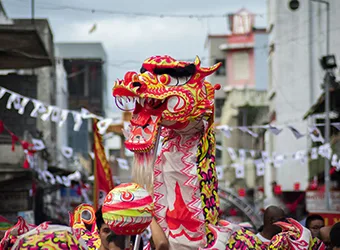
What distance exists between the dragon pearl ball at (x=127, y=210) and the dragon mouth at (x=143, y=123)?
622 millimetres

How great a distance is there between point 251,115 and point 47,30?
2549 centimetres

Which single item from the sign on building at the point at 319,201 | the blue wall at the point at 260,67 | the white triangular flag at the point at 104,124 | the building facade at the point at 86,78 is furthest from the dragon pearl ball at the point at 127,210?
the blue wall at the point at 260,67

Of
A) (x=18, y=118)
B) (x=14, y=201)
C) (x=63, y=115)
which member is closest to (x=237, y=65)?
(x=18, y=118)

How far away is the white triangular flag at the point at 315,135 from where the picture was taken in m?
16.3

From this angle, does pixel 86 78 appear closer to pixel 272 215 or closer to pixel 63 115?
pixel 63 115

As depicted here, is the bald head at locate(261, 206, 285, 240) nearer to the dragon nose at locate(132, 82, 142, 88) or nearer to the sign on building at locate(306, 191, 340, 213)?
the dragon nose at locate(132, 82, 142, 88)

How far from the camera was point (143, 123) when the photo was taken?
269 inches

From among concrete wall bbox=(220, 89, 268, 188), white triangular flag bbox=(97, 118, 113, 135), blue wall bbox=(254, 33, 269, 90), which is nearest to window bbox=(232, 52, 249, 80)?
blue wall bbox=(254, 33, 269, 90)

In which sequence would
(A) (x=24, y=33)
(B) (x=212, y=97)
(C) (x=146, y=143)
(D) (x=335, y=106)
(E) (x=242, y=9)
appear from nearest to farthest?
(C) (x=146, y=143) < (B) (x=212, y=97) < (A) (x=24, y=33) < (D) (x=335, y=106) < (E) (x=242, y=9)

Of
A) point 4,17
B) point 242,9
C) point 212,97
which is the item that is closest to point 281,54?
point 4,17

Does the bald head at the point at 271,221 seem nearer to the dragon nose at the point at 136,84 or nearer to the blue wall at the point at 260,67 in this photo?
the dragon nose at the point at 136,84

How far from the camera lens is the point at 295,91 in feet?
123

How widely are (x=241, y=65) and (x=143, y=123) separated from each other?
58.4m

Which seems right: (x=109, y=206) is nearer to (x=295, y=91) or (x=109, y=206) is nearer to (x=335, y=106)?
(x=335, y=106)
